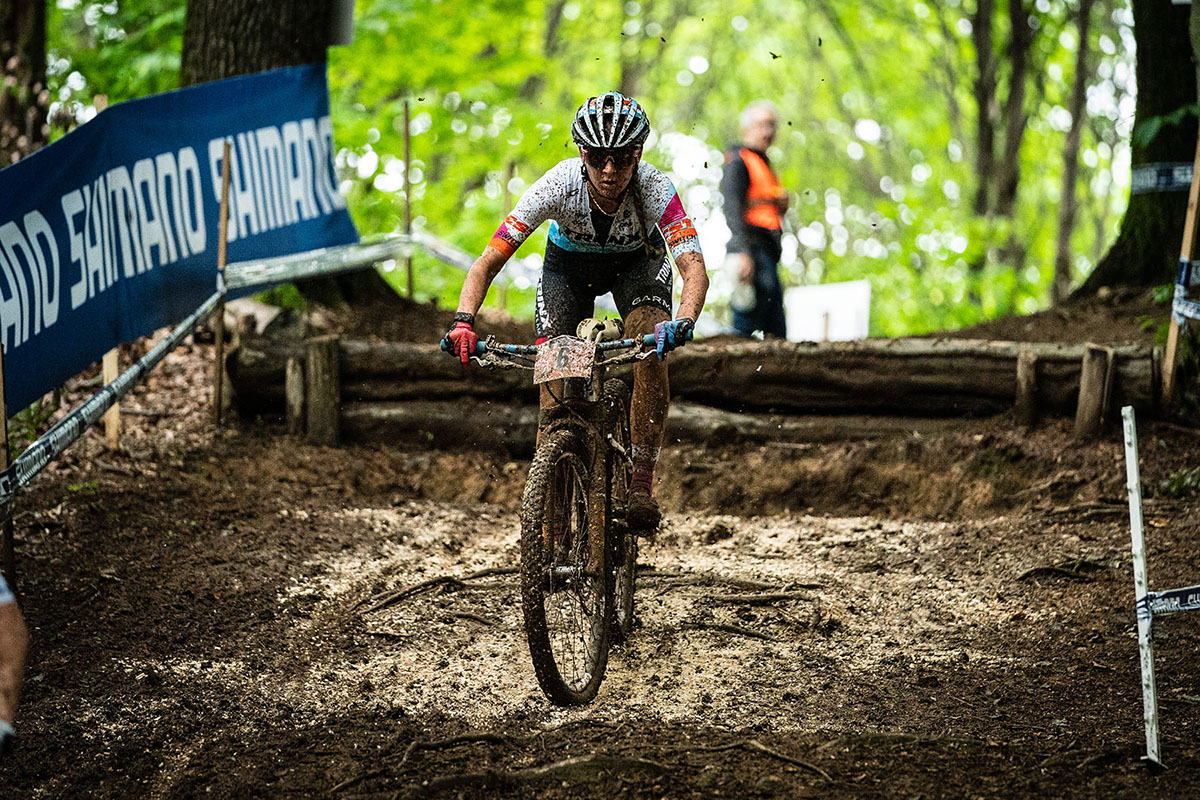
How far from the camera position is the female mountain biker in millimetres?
4551

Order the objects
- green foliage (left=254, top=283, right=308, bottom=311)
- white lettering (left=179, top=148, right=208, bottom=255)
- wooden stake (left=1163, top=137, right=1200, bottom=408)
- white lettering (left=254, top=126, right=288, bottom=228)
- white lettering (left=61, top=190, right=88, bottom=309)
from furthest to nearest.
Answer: green foliage (left=254, top=283, right=308, bottom=311), white lettering (left=254, top=126, right=288, bottom=228), white lettering (left=179, top=148, right=208, bottom=255), wooden stake (left=1163, top=137, right=1200, bottom=408), white lettering (left=61, top=190, right=88, bottom=309)

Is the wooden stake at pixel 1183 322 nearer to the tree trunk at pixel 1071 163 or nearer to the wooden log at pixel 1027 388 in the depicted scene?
the wooden log at pixel 1027 388

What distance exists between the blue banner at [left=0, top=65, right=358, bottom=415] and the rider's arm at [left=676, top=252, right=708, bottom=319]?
3.20 meters

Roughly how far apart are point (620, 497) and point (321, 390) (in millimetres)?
4002

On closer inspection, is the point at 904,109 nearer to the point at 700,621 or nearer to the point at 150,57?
the point at 150,57

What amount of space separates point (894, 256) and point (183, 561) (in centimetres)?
2112

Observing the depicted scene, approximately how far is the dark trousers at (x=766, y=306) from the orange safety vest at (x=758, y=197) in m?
0.21

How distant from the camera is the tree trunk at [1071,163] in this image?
15.9 meters

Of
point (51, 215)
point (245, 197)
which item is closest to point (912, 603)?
point (51, 215)

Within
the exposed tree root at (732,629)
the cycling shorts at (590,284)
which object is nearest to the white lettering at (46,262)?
the cycling shorts at (590,284)

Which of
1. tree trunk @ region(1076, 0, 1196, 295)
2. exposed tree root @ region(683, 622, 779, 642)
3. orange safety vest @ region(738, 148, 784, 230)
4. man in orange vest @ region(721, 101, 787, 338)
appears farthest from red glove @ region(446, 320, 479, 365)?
tree trunk @ region(1076, 0, 1196, 295)

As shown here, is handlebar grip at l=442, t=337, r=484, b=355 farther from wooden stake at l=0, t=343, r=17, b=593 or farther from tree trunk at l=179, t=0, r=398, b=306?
tree trunk at l=179, t=0, r=398, b=306

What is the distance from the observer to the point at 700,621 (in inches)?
208

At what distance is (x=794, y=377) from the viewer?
809 cm
